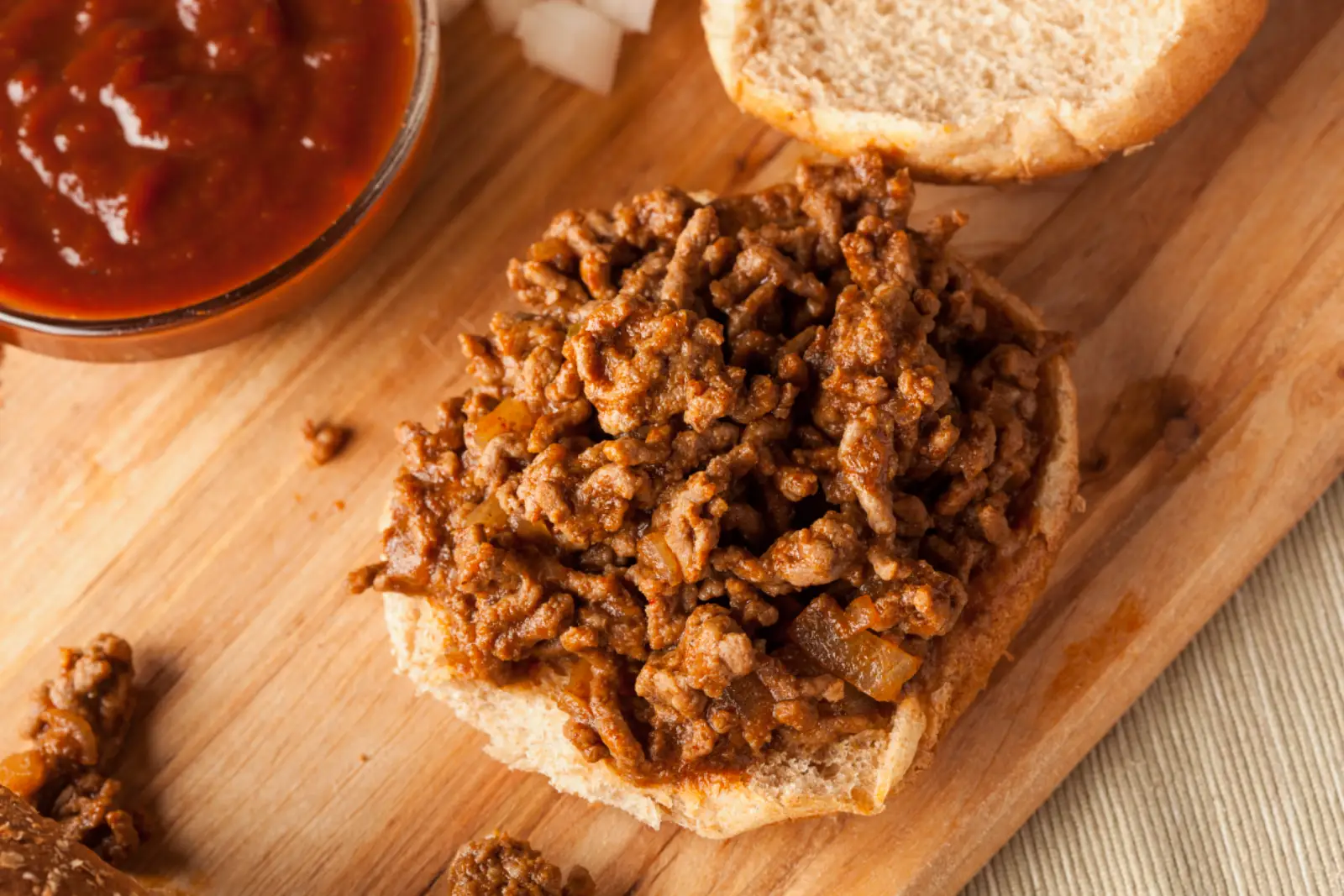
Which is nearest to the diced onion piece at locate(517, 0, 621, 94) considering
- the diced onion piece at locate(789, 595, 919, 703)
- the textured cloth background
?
the diced onion piece at locate(789, 595, 919, 703)

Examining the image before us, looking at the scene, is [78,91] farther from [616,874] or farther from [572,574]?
[616,874]

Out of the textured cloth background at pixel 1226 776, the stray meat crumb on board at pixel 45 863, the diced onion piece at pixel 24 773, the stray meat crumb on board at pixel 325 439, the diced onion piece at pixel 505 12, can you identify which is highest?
the diced onion piece at pixel 505 12

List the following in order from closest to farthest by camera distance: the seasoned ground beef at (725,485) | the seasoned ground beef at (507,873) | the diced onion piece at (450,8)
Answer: the seasoned ground beef at (725,485)
the seasoned ground beef at (507,873)
the diced onion piece at (450,8)

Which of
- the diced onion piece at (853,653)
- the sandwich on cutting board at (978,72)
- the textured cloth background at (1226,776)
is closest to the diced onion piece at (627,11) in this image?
the sandwich on cutting board at (978,72)

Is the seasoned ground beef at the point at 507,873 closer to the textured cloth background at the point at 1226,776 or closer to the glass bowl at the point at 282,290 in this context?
the textured cloth background at the point at 1226,776

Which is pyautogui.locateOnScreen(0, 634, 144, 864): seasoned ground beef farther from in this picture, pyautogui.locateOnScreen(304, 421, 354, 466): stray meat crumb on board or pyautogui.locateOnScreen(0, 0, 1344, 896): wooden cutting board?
pyautogui.locateOnScreen(304, 421, 354, 466): stray meat crumb on board

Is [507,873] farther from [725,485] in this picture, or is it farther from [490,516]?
[725,485]
